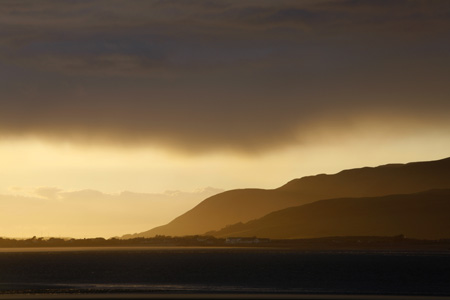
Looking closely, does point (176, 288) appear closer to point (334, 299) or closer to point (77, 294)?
point (77, 294)

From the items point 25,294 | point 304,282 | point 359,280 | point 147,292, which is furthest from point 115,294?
point 359,280

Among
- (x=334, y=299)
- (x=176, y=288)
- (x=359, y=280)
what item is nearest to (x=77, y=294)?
(x=176, y=288)

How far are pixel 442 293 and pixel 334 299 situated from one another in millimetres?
19201

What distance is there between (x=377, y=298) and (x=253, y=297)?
15.5 metres

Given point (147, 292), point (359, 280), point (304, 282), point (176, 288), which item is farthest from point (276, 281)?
point (147, 292)

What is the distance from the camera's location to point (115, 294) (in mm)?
106375

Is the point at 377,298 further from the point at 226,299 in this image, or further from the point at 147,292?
the point at 147,292

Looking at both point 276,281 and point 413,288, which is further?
point 276,281

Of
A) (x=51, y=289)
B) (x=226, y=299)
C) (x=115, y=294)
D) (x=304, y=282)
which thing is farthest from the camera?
(x=304, y=282)

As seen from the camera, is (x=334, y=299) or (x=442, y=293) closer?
(x=334, y=299)

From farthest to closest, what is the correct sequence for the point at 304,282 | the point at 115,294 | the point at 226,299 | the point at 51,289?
1. the point at 304,282
2. the point at 51,289
3. the point at 115,294
4. the point at 226,299

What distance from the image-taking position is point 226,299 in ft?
318

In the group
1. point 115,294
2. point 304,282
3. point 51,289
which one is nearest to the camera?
point 115,294

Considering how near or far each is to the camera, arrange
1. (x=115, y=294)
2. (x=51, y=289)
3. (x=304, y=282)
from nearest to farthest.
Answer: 1. (x=115, y=294)
2. (x=51, y=289)
3. (x=304, y=282)
